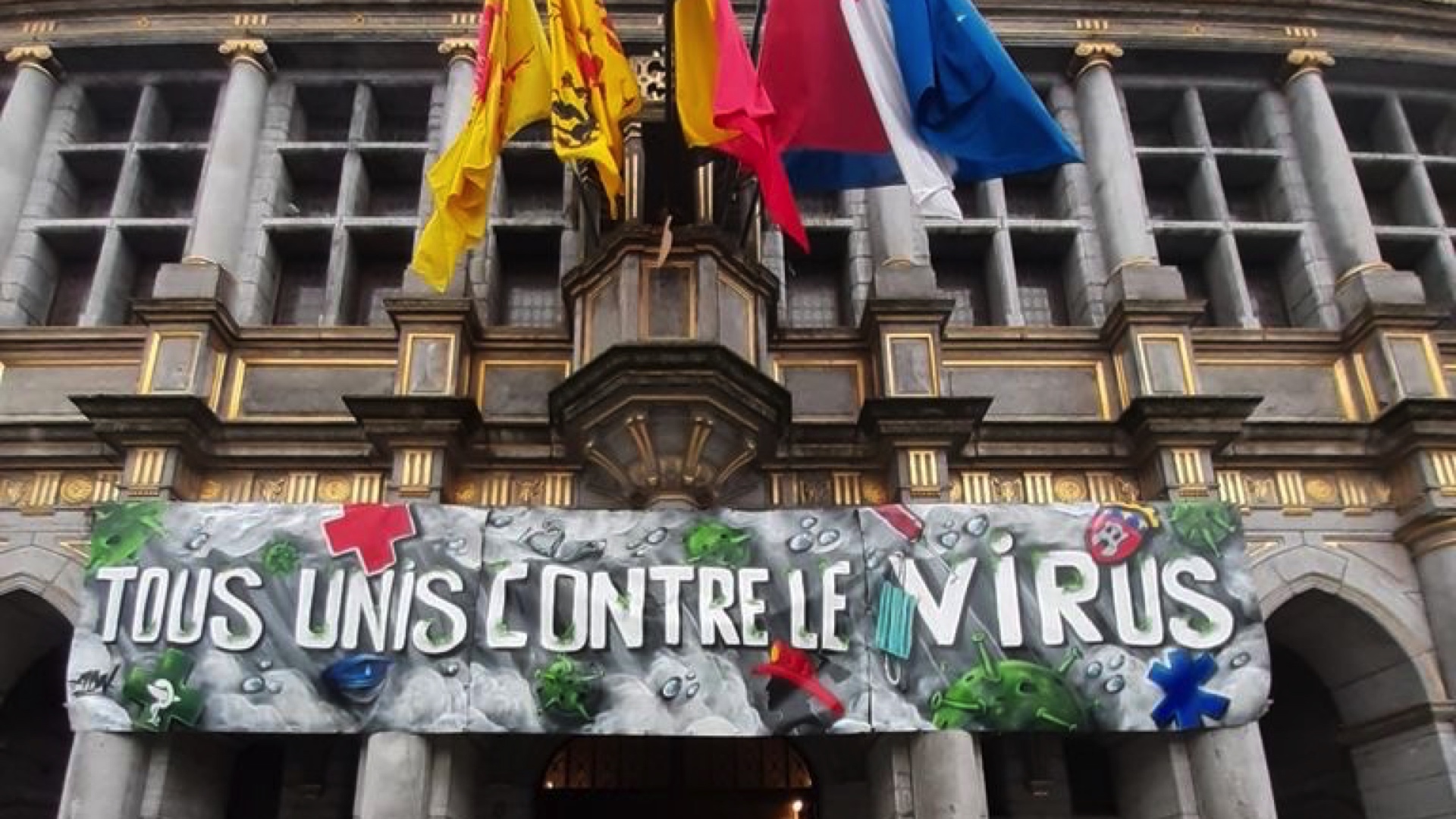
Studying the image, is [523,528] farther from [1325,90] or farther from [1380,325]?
[1325,90]

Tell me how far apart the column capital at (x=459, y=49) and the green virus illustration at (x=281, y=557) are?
7556 millimetres

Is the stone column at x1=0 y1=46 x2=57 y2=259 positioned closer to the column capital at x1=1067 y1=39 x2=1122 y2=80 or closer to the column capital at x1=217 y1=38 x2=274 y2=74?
the column capital at x1=217 y1=38 x2=274 y2=74

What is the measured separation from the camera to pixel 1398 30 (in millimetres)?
16938

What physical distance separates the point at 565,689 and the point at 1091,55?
11625 millimetres

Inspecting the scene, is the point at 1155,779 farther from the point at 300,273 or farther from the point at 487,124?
the point at 300,273

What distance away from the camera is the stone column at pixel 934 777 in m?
11.1

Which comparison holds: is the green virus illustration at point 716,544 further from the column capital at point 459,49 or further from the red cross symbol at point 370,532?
the column capital at point 459,49

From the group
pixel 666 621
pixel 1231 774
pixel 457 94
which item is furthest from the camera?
pixel 457 94

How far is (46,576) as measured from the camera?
41.4ft

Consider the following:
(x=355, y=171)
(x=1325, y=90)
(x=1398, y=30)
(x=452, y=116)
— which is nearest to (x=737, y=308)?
(x=452, y=116)

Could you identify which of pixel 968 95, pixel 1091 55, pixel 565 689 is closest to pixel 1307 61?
pixel 1091 55

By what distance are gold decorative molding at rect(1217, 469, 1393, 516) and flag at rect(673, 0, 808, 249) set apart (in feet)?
20.8

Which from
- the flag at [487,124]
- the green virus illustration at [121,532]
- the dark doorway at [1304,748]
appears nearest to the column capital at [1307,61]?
the dark doorway at [1304,748]

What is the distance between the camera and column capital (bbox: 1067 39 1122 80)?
16.2m
